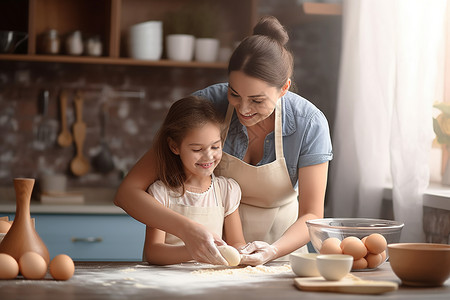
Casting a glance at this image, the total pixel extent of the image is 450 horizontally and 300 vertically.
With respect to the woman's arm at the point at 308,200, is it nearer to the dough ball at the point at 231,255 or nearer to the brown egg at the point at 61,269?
the dough ball at the point at 231,255

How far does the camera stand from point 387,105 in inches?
114

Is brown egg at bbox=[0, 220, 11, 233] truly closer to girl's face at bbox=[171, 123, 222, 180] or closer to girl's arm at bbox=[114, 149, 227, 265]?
girl's arm at bbox=[114, 149, 227, 265]

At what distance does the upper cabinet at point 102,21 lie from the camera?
3461 millimetres

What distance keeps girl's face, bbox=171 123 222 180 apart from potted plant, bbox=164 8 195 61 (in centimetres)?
167

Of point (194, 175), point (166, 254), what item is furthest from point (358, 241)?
point (194, 175)

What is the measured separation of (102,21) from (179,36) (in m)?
0.52

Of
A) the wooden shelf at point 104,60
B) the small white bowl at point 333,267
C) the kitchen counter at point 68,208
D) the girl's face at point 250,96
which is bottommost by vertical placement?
the kitchen counter at point 68,208

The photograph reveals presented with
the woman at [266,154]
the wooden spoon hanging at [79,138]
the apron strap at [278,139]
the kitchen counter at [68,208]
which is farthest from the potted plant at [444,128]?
the wooden spoon hanging at [79,138]

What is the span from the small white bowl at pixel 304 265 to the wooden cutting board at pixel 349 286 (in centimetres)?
9

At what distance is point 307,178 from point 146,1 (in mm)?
2138

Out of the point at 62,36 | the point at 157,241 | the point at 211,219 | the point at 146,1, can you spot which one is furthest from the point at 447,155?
the point at 62,36

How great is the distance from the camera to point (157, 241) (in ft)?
6.14

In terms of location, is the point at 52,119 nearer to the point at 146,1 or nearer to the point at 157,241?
the point at 146,1

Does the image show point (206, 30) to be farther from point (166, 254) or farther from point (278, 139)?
point (166, 254)
